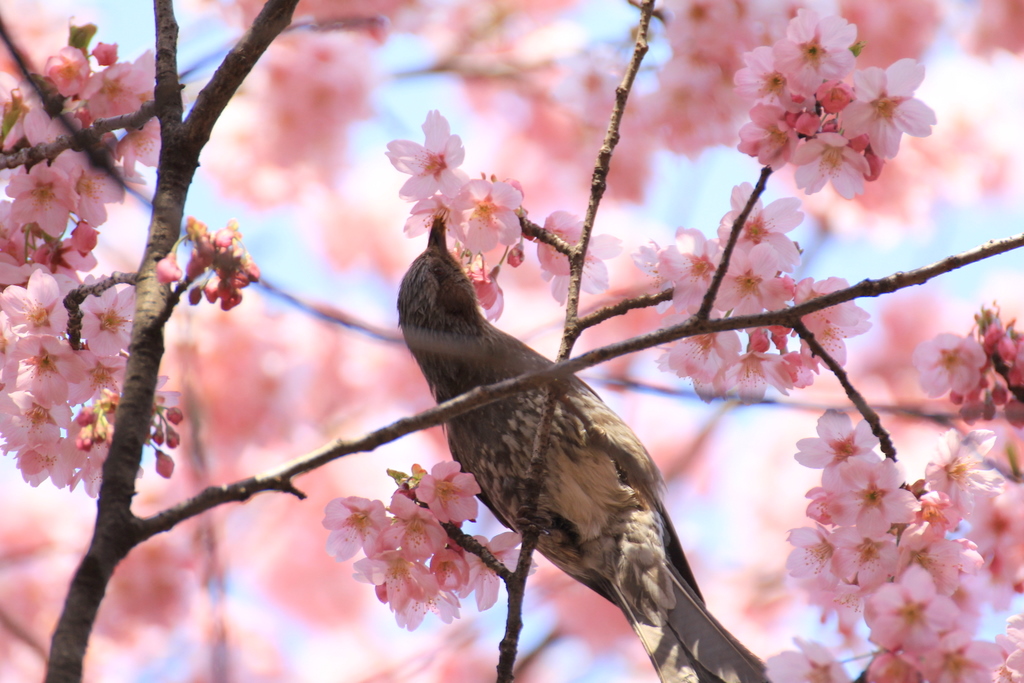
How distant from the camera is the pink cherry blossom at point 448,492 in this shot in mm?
1581

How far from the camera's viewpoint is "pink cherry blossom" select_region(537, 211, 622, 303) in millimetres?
1845

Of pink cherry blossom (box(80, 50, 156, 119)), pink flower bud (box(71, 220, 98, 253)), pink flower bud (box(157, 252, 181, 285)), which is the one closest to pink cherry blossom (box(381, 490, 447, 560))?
pink flower bud (box(157, 252, 181, 285))

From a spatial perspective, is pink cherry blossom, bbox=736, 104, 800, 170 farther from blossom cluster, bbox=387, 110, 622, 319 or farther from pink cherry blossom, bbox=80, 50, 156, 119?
pink cherry blossom, bbox=80, 50, 156, 119

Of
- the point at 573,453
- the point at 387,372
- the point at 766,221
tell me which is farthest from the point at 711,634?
the point at 387,372

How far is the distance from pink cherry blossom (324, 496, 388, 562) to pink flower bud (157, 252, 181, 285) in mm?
603

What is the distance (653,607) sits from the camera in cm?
227

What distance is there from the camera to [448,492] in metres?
1.60

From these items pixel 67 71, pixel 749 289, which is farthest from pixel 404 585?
pixel 67 71

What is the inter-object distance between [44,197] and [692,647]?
1.70 metres

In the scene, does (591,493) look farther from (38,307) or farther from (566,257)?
(38,307)

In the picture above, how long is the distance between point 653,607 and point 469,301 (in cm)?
103

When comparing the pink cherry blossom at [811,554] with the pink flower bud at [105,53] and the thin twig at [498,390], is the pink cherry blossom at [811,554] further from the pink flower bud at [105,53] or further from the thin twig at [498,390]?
the pink flower bud at [105,53]

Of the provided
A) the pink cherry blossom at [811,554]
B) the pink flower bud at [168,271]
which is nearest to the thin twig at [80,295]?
the pink flower bud at [168,271]

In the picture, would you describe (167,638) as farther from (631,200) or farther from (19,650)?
(631,200)
